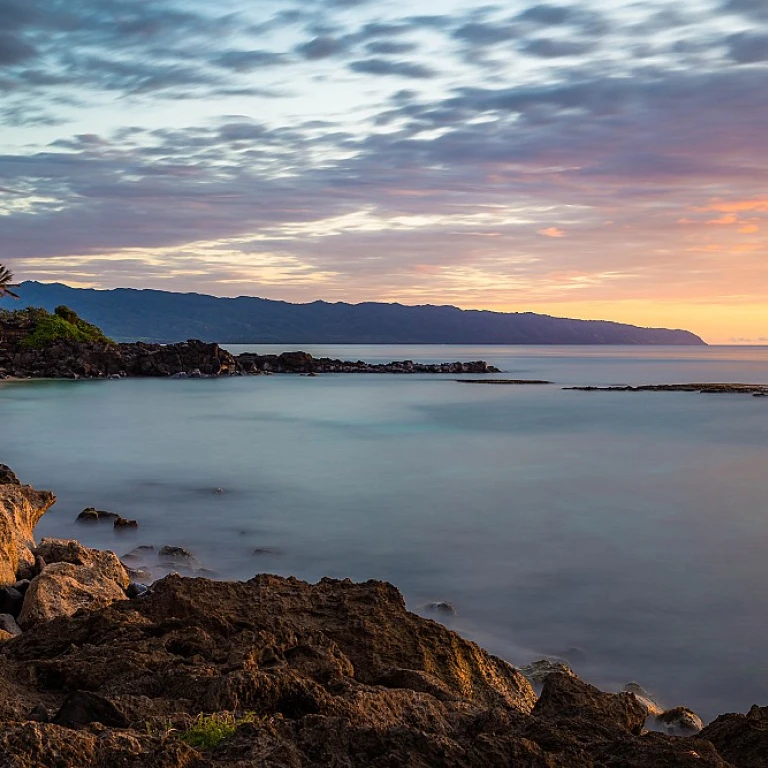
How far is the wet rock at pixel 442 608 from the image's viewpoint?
11.9 m

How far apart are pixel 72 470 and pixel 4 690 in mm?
22024

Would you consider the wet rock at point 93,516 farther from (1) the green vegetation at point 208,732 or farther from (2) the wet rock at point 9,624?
(1) the green vegetation at point 208,732

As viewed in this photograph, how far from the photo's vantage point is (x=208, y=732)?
445 cm

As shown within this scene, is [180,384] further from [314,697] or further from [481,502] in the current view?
[314,697]

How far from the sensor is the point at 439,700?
5664mm

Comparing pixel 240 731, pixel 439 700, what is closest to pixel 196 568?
pixel 439 700

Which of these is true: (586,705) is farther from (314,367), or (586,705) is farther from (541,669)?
(314,367)

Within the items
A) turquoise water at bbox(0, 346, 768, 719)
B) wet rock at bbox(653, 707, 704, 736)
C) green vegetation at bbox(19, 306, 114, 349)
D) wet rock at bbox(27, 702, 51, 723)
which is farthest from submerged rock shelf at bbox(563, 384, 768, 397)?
wet rock at bbox(27, 702, 51, 723)

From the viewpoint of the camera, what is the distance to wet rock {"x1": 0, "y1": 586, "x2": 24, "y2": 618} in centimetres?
948

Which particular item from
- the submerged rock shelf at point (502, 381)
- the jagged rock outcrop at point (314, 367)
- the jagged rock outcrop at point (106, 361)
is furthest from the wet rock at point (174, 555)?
the jagged rock outcrop at point (314, 367)

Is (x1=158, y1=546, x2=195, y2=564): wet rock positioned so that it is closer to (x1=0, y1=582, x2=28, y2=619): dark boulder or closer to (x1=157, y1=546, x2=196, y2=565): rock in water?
(x1=157, y1=546, x2=196, y2=565): rock in water

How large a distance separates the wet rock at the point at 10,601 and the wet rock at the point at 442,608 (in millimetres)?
5354

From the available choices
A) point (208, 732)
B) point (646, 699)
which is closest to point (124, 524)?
point (646, 699)

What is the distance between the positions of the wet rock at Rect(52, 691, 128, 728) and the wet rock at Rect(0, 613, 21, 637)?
13.6ft
